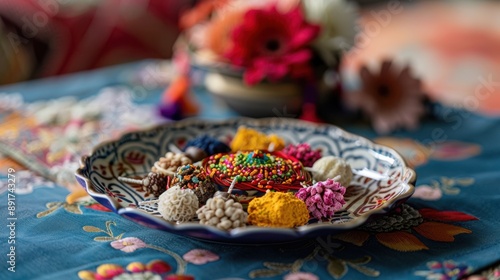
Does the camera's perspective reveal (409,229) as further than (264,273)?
Yes

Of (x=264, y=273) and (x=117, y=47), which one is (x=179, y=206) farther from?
(x=117, y=47)

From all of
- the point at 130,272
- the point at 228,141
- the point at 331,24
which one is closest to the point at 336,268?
the point at 130,272

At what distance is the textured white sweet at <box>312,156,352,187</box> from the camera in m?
0.77

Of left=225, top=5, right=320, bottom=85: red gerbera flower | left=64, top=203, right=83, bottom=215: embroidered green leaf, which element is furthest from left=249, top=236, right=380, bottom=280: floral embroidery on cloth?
left=225, top=5, right=320, bottom=85: red gerbera flower

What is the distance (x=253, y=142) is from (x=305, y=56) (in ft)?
1.00

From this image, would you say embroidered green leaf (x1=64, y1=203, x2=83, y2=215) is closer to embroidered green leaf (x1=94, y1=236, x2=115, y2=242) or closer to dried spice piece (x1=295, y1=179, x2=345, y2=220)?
embroidered green leaf (x1=94, y1=236, x2=115, y2=242)

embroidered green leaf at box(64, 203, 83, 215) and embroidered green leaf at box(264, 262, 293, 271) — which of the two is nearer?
embroidered green leaf at box(264, 262, 293, 271)

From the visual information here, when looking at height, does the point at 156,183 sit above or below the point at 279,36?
below

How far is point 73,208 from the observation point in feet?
2.58

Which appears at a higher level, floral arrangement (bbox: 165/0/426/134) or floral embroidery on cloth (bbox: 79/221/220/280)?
floral arrangement (bbox: 165/0/426/134)

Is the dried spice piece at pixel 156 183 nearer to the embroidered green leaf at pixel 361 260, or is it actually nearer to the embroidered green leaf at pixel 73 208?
the embroidered green leaf at pixel 73 208

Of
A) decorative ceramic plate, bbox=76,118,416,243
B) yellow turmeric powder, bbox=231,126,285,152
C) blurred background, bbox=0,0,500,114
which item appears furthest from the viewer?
blurred background, bbox=0,0,500,114

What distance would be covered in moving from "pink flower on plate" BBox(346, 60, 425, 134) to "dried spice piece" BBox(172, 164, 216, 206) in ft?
1.76

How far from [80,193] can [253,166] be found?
266 mm
